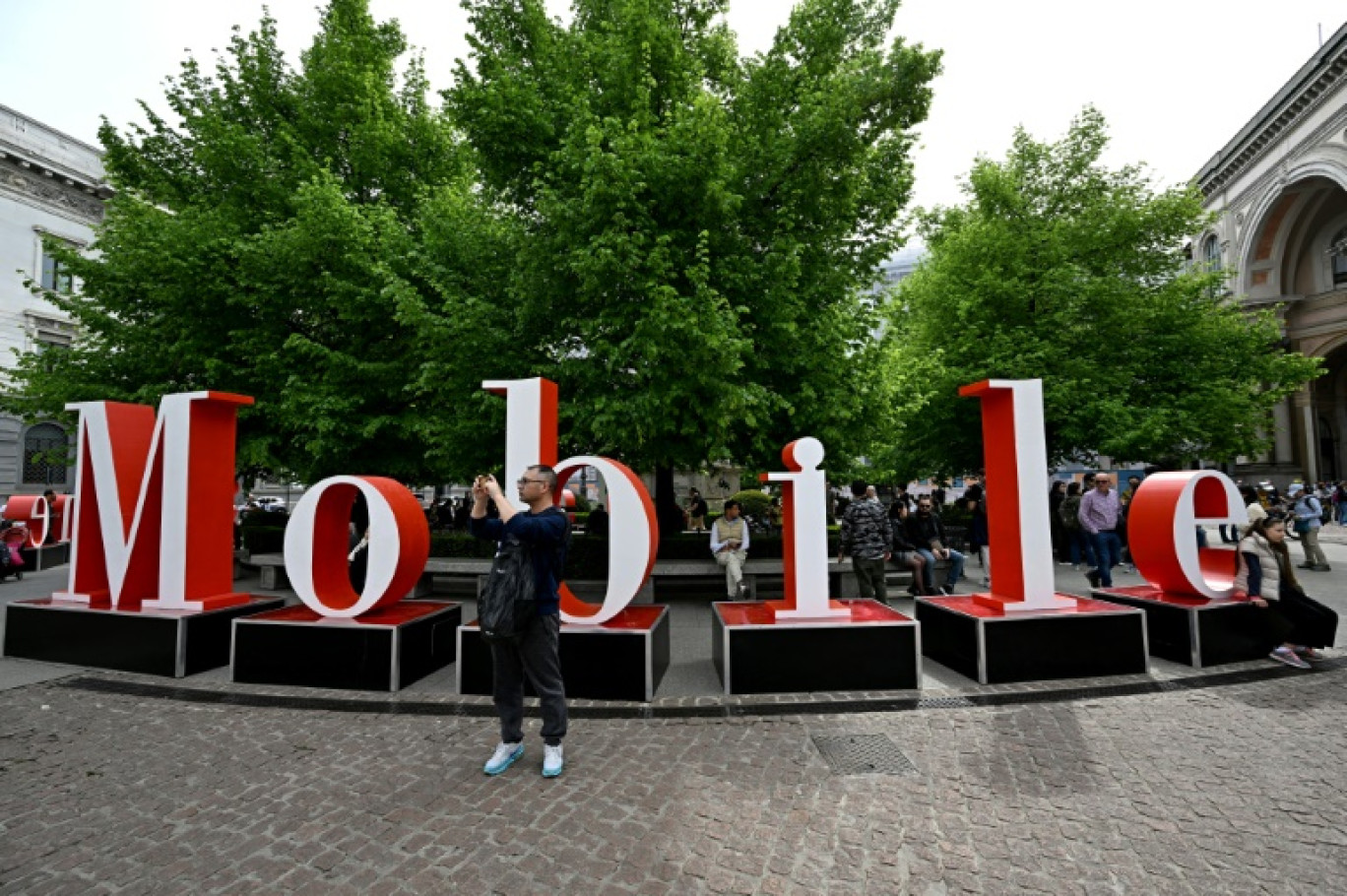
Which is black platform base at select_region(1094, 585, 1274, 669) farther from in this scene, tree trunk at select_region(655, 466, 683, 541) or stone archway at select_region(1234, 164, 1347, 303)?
stone archway at select_region(1234, 164, 1347, 303)

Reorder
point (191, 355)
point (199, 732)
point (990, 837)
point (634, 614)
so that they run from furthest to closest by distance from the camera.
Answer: point (191, 355) → point (634, 614) → point (199, 732) → point (990, 837)

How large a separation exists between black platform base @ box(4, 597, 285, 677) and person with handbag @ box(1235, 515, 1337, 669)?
10636 mm

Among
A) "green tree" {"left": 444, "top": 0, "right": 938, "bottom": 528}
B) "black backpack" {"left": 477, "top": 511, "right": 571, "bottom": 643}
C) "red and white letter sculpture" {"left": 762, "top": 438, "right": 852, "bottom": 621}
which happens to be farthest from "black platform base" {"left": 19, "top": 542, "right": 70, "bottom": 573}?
"red and white letter sculpture" {"left": 762, "top": 438, "right": 852, "bottom": 621}

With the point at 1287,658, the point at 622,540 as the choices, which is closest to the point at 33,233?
the point at 622,540

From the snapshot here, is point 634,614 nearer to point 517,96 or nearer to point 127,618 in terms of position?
point 127,618

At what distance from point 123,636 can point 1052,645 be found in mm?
9401

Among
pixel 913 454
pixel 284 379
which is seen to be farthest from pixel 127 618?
pixel 913 454

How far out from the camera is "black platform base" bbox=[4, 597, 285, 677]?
650 centimetres

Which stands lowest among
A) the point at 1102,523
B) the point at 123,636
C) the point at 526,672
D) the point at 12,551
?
the point at 123,636

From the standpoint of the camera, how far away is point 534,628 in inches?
171

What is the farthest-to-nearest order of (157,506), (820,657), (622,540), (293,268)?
1. (293,268)
2. (157,506)
3. (622,540)
4. (820,657)

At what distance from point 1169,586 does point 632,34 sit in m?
10.8

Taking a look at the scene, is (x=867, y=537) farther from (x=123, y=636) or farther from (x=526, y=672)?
(x=123, y=636)

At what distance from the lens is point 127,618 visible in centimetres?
669
